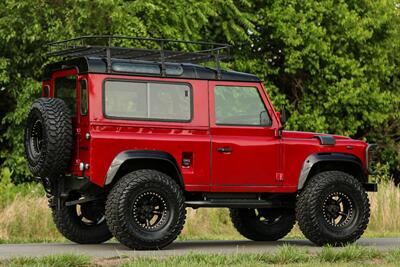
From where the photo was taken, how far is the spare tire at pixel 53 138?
12758 mm

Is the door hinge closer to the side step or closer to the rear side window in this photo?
the side step

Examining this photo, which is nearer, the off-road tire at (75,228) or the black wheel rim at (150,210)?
the black wheel rim at (150,210)

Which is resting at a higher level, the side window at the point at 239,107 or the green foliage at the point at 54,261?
the side window at the point at 239,107

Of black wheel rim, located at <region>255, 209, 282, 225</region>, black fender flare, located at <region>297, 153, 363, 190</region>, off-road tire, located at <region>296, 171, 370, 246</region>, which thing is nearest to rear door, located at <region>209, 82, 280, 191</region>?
black fender flare, located at <region>297, 153, 363, 190</region>

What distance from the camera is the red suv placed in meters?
12.8

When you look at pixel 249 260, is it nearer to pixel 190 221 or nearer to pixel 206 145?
pixel 206 145

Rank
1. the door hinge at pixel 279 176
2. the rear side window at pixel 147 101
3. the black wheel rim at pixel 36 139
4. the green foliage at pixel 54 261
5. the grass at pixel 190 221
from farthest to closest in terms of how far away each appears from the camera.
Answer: the grass at pixel 190 221 → the door hinge at pixel 279 176 → the black wheel rim at pixel 36 139 → the rear side window at pixel 147 101 → the green foliage at pixel 54 261

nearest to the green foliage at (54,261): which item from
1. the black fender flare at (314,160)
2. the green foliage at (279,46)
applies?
the black fender flare at (314,160)

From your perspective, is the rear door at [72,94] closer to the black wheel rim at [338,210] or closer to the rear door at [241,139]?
the rear door at [241,139]

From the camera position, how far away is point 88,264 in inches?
429

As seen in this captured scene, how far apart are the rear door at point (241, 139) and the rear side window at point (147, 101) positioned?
1.43 ft

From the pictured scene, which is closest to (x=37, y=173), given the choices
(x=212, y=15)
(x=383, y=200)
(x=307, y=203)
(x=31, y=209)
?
(x=307, y=203)

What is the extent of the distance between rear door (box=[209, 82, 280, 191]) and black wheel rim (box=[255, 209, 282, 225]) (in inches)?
63.1

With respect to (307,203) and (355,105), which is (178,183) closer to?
(307,203)
